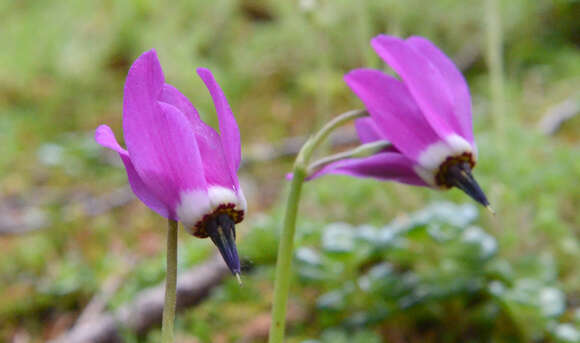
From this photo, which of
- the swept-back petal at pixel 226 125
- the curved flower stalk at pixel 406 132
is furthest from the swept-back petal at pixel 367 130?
the swept-back petal at pixel 226 125

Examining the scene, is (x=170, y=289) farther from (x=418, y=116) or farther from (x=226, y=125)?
(x=418, y=116)

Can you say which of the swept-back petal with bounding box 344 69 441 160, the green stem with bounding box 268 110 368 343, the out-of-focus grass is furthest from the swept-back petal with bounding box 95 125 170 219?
the out-of-focus grass

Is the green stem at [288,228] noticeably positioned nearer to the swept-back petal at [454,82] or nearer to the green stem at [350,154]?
the green stem at [350,154]

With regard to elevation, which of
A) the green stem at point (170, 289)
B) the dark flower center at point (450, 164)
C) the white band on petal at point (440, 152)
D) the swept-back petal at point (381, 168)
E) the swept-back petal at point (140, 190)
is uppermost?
the swept-back petal at point (381, 168)

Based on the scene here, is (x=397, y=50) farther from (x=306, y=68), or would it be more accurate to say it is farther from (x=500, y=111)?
(x=306, y=68)

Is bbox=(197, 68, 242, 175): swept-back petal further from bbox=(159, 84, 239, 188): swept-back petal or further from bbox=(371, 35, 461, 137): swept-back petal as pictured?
bbox=(371, 35, 461, 137): swept-back petal

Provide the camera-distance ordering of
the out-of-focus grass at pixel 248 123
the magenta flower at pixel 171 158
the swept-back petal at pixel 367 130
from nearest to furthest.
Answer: the magenta flower at pixel 171 158 < the swept-back petal at pixel 367 130 < the out-of-focus grass at pixel 248 123

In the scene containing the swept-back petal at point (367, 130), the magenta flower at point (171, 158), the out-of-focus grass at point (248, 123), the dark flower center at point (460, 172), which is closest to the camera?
the magenta flower at point (171, 158)
